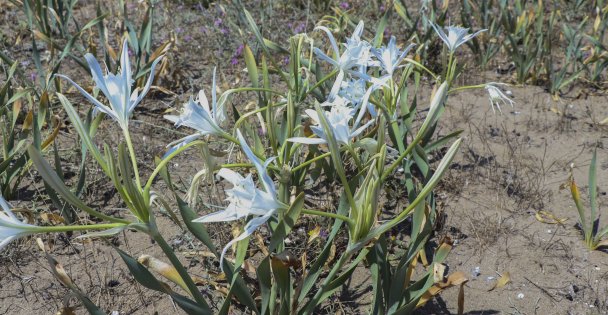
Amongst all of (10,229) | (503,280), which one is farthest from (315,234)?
(10,229)

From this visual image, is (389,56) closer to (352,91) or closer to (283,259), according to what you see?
(352,91)

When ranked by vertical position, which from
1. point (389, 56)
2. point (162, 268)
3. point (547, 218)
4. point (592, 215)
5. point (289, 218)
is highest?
point (389, 56)

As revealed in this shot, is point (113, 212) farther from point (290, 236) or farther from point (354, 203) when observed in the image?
point (354, 203)

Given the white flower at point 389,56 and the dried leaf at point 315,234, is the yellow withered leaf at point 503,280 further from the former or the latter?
the white flower at point 389,56

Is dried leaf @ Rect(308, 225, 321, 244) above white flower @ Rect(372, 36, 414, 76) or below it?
below

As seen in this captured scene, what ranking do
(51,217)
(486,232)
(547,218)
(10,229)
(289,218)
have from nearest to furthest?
(10,229)
(289,218)
(51,217)
(486,232)
(547,218)

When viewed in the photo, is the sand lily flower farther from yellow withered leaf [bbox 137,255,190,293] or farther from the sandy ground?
the sandy ground

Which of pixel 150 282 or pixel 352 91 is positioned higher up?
pixel 352 91

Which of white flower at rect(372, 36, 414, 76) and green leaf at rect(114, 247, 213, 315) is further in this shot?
white flower at rect(372, 36, 414, 76)

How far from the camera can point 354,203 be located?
128 centimetres

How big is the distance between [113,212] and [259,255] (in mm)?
647

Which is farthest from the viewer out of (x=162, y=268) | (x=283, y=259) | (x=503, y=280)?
(x=503, y=280)

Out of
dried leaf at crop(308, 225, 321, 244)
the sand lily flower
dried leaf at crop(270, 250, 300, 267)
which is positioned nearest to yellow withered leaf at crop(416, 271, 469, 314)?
dried leaf at crop(308, 225, 321, 244)

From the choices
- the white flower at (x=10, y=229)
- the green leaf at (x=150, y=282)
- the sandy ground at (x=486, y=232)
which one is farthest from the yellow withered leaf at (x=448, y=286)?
the white flower at (x=10, y=229)
